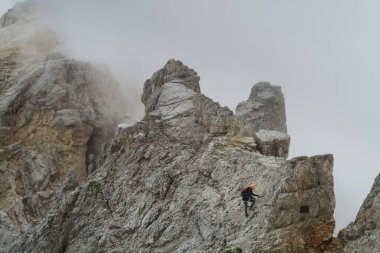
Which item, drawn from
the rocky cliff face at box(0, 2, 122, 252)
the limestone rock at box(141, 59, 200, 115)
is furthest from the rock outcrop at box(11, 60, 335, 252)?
the rocky cliff face at box(0, 2, 122, 252)

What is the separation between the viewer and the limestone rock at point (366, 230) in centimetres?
3078

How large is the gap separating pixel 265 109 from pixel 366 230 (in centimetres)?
5705

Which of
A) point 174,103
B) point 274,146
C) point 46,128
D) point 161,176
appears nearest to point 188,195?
point 161,176

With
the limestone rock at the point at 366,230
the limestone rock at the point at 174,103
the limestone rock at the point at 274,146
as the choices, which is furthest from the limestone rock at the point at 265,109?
the limestone rock at the point at 366,230

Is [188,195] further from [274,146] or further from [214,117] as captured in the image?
[214,117]

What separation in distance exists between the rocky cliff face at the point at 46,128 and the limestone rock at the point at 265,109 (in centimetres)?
2955

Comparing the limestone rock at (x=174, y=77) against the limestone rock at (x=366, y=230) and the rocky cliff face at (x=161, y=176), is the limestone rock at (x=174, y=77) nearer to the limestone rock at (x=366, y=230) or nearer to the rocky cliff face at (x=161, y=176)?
the rocky cliff face at (x=161, y=176)

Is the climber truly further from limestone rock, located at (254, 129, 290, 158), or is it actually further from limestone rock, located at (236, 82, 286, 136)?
limestone rock, located at (236, 82, 286, 136)

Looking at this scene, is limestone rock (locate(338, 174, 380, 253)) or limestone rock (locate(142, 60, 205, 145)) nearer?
limestone rock (locate(338, 174, 380, 253))

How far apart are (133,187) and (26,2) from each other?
11815cm

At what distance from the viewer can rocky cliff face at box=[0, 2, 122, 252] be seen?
8388 centimetres

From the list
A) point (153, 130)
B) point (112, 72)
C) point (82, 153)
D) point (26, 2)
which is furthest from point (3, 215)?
point (26, 2)

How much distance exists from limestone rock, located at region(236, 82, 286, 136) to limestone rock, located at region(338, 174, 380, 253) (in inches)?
2002

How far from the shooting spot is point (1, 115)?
302ft
